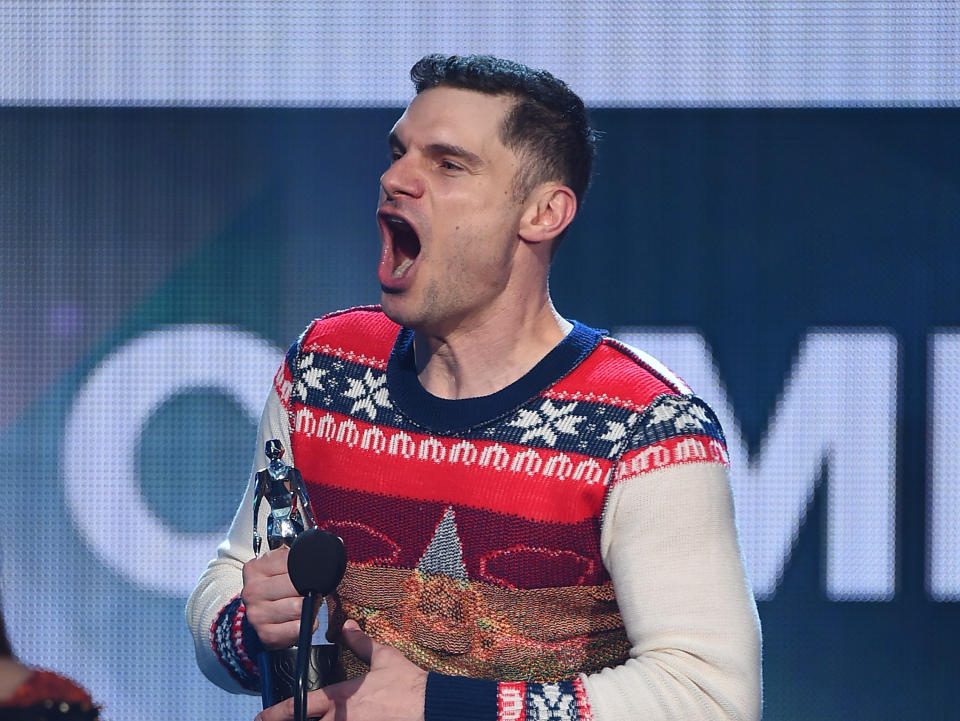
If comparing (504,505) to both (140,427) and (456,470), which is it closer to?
(456,470)

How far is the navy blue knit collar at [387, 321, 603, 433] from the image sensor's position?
4.89 feet

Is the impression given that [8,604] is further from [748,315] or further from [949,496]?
[949,496]

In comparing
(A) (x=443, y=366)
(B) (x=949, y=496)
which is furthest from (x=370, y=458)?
(B) (x=949, y=496)

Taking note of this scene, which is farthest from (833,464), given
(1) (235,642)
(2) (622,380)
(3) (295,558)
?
(3) (295,558)

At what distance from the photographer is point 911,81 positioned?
2.74 metres

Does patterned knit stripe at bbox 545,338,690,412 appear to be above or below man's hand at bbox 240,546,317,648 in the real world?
above

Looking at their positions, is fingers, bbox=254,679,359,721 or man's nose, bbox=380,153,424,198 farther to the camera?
man's nose, bbox=380,153,424,198

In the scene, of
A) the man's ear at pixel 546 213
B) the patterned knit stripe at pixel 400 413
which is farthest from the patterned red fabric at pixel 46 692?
the man's ear at pixel 546 213

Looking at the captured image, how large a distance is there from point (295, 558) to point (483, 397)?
494mm

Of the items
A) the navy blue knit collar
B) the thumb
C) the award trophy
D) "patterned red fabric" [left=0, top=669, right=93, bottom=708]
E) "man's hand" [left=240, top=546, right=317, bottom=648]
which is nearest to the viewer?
the award trophy

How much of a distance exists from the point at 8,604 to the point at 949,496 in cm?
235

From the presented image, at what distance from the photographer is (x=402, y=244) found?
1.62m

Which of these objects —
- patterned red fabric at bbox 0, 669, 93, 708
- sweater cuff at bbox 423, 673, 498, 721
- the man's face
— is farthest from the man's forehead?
patterned red fabric at bbox 0, 669, 93, 708

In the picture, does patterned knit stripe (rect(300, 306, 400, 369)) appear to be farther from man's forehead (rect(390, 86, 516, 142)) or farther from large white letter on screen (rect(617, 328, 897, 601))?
large white letter on screen (rect(617, 328, 897, 601))
